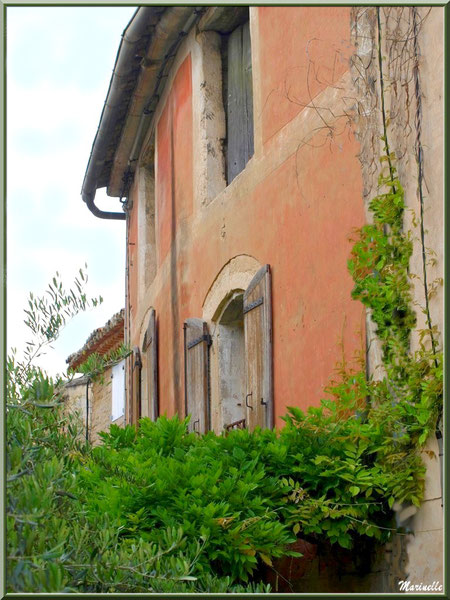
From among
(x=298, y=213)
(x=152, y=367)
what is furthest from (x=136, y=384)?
(x=298, y=213)

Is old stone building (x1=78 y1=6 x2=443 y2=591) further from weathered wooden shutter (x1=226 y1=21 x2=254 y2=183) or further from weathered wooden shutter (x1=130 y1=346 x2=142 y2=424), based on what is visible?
weathered wooden shutter (x1=130 y1=346 x2=142 y2=424)

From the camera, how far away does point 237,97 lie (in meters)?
8.93

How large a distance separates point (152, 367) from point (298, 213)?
4804mm

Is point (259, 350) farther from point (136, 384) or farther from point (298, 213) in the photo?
point (136, 384)

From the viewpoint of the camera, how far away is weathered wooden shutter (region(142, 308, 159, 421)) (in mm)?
10953

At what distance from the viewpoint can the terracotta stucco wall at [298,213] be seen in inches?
236

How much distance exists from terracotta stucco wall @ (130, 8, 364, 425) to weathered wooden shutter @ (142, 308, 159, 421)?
2.06 m

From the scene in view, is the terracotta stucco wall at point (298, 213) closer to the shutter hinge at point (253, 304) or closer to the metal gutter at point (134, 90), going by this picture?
the shutter hinge at point (253, 304)

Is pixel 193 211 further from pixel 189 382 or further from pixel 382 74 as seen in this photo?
pixel 382 74

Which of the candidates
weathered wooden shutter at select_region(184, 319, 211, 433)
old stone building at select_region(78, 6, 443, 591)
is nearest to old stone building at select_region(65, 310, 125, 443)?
old stone building at select_region(78, 6, 443, 591)

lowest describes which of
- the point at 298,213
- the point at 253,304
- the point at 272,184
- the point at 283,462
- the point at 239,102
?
the point at 283,462

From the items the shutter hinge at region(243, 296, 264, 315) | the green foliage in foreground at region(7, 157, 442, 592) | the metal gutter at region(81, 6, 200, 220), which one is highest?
the metal gutter at region(81, 6, 200, 220)

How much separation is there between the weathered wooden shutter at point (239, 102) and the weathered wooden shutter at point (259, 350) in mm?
1704

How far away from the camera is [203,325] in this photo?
28.3ft
